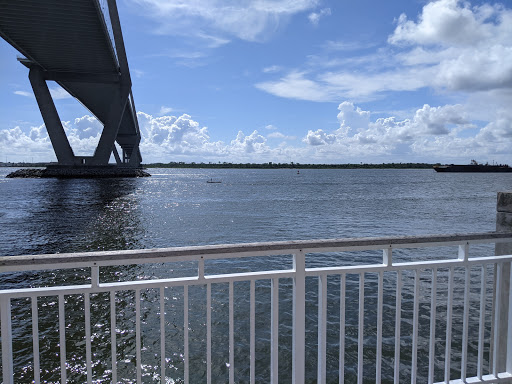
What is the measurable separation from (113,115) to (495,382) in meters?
51.0

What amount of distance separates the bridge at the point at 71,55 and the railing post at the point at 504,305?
106 feet

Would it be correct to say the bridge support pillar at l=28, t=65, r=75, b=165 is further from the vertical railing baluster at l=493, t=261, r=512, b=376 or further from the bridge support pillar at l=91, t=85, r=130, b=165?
the vertical railing baluster at l=493, t=261, r=512, b=376

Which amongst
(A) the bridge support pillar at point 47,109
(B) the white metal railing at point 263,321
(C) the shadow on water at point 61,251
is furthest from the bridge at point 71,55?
(B) the white metal railing at point 263,321

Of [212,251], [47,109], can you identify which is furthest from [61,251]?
[47,109]

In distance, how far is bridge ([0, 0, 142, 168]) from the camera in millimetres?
29828

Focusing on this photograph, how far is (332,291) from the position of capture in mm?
8273

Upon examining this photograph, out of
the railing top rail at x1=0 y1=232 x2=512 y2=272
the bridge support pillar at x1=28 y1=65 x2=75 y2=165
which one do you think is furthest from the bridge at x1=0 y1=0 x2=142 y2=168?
the railing top rail at x1=0 y1=232 x2=512 y2=272

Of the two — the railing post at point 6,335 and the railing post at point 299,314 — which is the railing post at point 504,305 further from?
the railing post at point 6,335

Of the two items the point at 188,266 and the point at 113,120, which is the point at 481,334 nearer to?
the point at 188,266

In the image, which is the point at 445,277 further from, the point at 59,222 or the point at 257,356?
the point at 59,222

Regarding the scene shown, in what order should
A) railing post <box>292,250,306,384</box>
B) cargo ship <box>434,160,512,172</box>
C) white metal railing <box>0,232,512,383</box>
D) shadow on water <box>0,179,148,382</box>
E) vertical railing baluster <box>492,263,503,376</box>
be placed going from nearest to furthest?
white metal railing <box>0,232,512,383</box> < railing post <box>292,250,306,384</box> < vertical railing baluster <box>492,263,503,376</box> < shadow on water <box>0,179,148,382</box> < cargo ship <box>434,160,512,172</box>

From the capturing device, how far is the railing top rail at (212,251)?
6.33 ft

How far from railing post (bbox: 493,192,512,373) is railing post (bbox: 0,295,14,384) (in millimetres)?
3102

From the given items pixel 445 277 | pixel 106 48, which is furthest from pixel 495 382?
pixel 106 48
